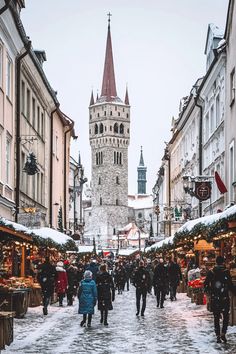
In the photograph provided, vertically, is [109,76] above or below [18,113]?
above

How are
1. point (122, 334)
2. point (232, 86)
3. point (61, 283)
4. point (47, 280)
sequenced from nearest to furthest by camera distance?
1. point (122, 334)
2. point (47, 280)
3. point (61, 283)
4. point (232, 86)

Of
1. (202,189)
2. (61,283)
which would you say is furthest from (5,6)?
(202,189)

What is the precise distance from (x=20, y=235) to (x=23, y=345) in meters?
6.59

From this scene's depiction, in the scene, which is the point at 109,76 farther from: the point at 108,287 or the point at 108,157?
the point at 108,287

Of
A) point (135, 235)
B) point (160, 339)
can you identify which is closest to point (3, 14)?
point (160, 339)

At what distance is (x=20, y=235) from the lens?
2105cm

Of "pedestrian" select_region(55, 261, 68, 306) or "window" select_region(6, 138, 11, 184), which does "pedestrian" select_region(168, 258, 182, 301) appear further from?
"window" select_region(6, 138, 11, 184)

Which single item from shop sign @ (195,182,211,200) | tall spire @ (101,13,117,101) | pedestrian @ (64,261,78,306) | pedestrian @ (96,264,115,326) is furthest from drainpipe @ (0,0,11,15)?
tall spire @ (101,13,117,101)

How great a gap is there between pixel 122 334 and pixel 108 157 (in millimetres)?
152847

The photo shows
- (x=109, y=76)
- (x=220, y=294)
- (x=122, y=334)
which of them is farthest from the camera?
(x=109, y=76)

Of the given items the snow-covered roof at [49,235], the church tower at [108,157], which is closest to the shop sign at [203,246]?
the snow-covered roof at [49,235]

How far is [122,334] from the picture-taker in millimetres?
16969

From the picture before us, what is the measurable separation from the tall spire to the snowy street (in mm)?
145460

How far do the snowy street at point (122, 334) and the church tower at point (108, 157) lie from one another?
13848 cm
